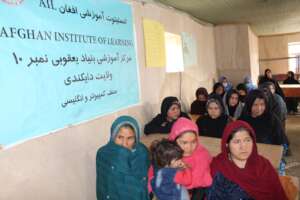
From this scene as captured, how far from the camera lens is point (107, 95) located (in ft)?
7.50

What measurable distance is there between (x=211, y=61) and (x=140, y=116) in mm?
3600

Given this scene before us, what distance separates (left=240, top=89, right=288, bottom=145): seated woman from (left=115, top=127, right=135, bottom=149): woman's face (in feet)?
4.33

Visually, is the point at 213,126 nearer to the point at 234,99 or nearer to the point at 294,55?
the point at 234,99

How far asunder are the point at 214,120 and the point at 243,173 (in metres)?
1.38

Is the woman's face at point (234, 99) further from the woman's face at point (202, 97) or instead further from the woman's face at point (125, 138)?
the woman's face at point (125, 138)

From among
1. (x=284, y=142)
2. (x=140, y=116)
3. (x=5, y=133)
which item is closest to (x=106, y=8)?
(x=140, y=116)

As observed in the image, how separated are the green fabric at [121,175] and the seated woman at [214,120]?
3.95 feet

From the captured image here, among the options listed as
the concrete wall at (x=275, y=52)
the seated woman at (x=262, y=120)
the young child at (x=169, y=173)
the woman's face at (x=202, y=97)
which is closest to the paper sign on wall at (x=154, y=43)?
the seated woman at (x=262, y=120)

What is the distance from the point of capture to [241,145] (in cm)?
163

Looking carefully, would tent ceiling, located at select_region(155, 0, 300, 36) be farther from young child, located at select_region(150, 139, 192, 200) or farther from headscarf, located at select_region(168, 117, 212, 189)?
young child, located at select_region(150, 139, 192, 200)

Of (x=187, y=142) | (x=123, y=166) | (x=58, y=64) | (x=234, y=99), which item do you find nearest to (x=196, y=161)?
(x=187, y=142)

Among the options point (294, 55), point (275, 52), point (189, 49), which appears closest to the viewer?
point (189, 49)

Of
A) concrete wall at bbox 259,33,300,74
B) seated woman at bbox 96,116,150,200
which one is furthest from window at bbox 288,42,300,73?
seated woman at bbox 96,116,150,200

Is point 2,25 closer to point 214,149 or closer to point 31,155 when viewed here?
point 31,155
